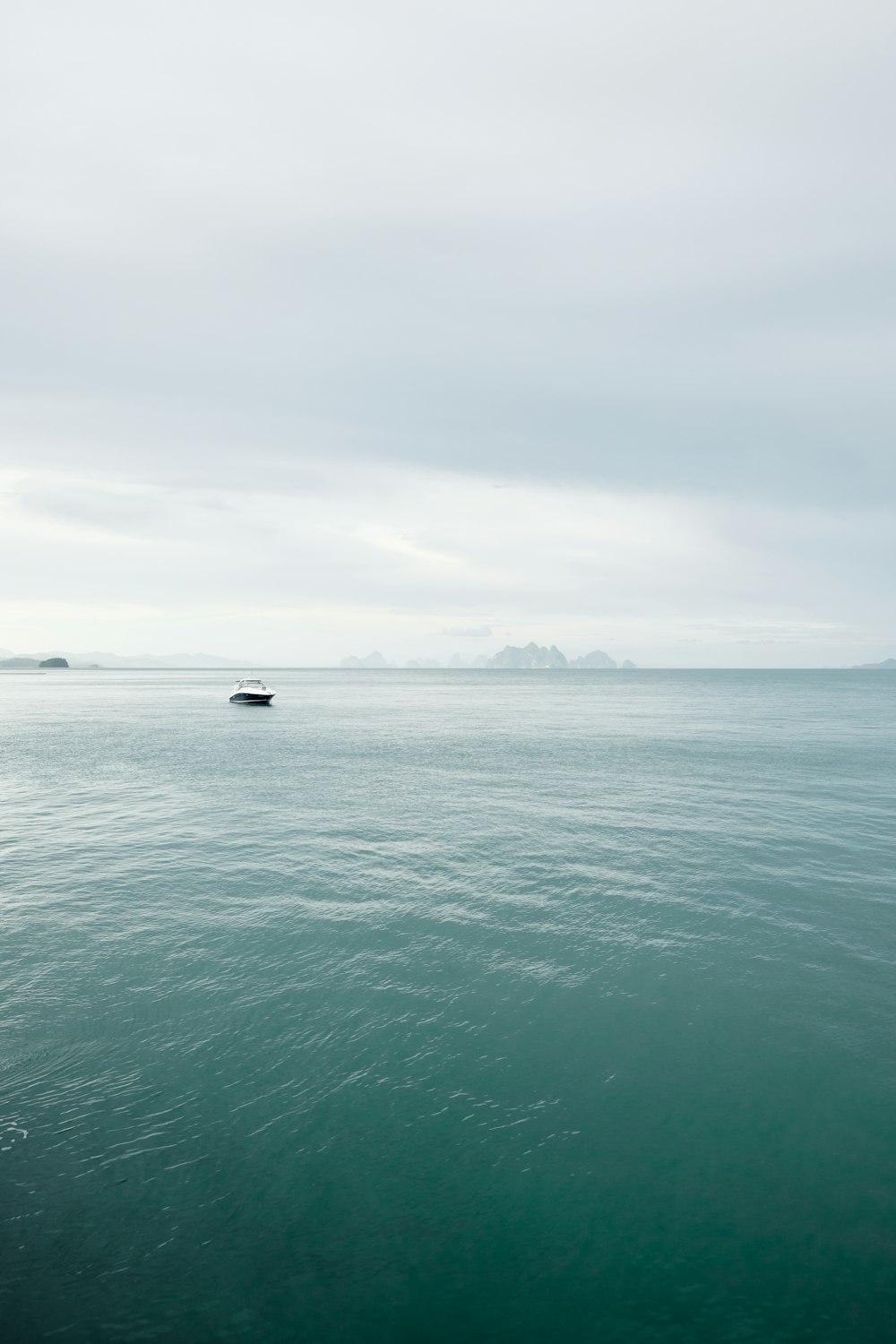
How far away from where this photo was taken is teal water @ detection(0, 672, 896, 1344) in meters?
12.3

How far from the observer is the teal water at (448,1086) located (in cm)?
1227

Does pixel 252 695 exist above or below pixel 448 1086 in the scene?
above

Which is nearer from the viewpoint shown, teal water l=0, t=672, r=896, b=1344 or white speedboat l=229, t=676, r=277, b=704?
teal water l=0, t=672, r=896, b=1344

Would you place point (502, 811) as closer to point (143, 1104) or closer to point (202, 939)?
point (202, 939)

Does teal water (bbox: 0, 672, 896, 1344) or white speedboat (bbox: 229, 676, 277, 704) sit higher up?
white speedboat (bbox: 229, 676, 277, 704)

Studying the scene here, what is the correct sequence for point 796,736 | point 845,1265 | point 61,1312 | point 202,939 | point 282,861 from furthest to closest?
1. point 796,736
2. point 282,861
3. point 202,939
4. point 845,1265
5. point 61,1312

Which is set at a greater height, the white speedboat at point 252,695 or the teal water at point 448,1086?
the white speedboat at point 252,695

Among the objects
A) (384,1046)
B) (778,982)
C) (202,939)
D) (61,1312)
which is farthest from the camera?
(202,939)

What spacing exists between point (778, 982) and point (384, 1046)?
13.6m

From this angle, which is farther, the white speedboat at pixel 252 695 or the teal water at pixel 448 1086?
the white speedboat at pixel 252 695

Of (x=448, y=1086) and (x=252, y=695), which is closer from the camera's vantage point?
(x=448, y=1086)

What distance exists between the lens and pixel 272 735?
101m

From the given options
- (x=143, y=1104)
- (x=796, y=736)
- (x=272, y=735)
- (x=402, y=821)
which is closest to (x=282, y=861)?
(x=402, y=821)

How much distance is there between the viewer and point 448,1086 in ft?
58.2
